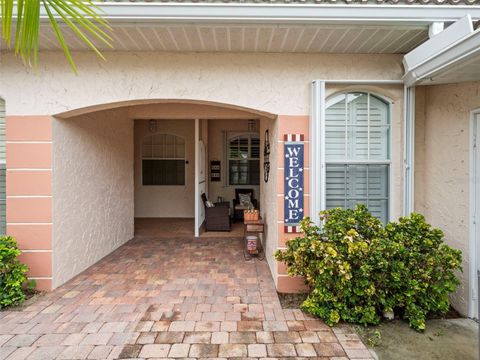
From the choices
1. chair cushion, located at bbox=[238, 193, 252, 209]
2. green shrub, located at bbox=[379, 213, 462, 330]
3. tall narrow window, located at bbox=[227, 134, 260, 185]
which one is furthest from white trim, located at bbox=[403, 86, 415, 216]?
tall narrow window, located at bbox=[227, 134, 260, 185]

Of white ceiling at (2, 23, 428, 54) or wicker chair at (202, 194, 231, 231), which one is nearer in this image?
white ceiling at (2, 23, 428, 54)

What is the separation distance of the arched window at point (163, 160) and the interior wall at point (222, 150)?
3.07ft

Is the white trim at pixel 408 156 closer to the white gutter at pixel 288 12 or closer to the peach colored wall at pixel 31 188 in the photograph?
the white gutter at pixel 288 12

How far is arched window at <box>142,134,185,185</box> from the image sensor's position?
8930mm

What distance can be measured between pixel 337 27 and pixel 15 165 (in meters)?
4.32

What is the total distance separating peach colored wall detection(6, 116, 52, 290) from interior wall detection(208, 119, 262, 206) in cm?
528

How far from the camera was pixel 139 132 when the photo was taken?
880cm

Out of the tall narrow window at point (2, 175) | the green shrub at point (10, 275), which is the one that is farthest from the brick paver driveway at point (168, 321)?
the tall narrow window at point (2, 175)

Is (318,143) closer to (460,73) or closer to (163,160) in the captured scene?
(460,73)

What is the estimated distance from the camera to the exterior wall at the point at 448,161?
3.27 metres

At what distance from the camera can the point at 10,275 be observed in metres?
3.42

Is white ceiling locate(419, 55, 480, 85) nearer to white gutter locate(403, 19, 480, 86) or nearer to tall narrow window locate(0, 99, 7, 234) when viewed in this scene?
white gutter locate(403, 19, 480, 86)

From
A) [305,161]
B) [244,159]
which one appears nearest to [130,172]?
[244,159]

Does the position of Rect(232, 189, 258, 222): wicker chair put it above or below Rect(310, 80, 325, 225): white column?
below
